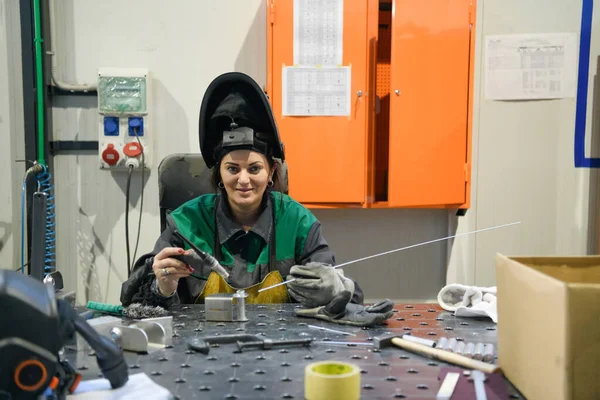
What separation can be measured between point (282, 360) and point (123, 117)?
5.99 ft

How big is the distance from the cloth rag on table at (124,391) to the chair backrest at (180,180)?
1.01 m

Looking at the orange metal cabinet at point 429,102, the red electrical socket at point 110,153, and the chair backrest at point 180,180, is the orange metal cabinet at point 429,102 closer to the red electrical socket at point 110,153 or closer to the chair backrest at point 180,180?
the chair backrest at point 180,180

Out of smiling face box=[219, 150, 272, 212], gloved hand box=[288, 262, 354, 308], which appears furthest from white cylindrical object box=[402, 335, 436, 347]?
smiling face box=[219, 150, 272, 212]

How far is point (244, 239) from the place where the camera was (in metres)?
1.70

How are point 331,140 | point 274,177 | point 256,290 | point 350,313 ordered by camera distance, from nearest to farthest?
point 350,313
point 256,290
point 274,177
point 331,140

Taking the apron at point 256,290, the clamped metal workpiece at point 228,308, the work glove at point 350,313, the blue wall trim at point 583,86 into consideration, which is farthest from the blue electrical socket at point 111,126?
the blue wall trim at point 583,86

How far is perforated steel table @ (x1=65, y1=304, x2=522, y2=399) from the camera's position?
804mm

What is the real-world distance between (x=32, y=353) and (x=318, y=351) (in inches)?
21.4

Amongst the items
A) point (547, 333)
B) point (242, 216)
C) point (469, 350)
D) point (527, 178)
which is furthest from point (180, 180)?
point (527, 178)

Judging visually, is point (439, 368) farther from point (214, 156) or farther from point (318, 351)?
point (214, 156)

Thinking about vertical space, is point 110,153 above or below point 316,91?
below

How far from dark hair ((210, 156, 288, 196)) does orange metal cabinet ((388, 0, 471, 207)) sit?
698 mm

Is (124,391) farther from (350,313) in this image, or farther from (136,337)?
(350,313)

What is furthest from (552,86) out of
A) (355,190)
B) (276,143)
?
(276,143)
